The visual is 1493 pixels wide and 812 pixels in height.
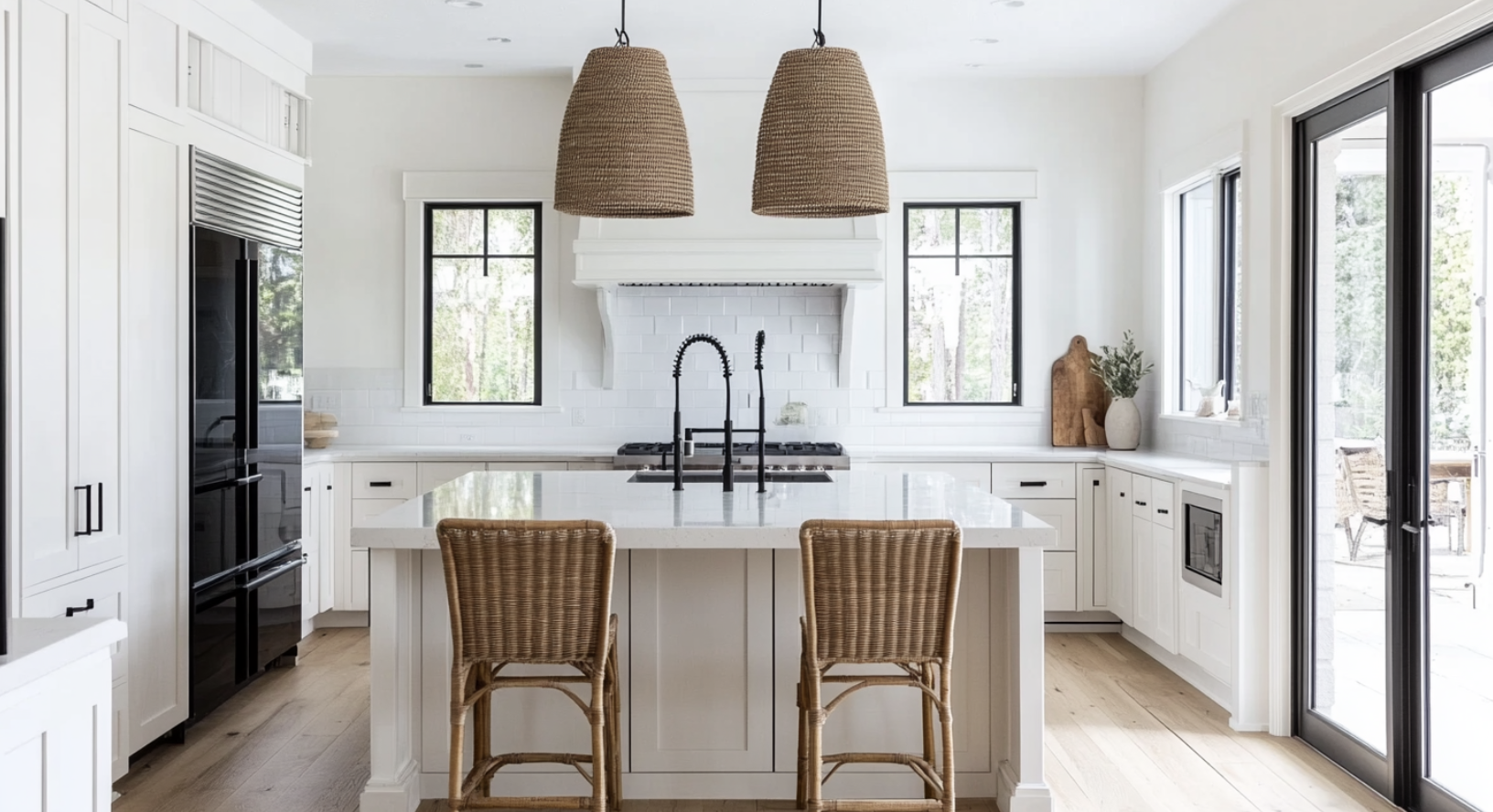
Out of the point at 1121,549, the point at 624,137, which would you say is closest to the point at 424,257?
the point at 624,137

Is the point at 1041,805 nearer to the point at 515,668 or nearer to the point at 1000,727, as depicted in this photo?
the point at 1000,727

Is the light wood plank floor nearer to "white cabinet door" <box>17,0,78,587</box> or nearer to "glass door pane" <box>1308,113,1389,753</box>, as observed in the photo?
"glass door pane" <box>1308,113,1389,753</box>

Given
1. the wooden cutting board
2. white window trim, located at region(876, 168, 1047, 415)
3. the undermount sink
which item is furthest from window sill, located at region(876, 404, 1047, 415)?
the undermount sink

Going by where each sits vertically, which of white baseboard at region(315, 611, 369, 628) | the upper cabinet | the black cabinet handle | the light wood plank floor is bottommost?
the light wood plank floor

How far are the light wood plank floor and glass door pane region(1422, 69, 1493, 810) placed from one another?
1.23ft

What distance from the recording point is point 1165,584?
4.58 m

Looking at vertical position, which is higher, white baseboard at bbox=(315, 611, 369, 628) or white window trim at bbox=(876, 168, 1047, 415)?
white window trim at bbox=(876, 168, 1047, 415)

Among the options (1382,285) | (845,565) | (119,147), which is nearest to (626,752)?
(845,565)

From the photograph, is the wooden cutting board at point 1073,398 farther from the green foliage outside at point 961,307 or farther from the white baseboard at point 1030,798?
the white baseboard at point 1030,798

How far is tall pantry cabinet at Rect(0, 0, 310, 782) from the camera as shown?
2967mm

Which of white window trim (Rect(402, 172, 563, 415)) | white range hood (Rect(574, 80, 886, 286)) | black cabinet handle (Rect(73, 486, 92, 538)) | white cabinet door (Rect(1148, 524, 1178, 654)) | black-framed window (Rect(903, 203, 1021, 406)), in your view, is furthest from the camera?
black-framed window (Rect(903, 203, 1021, 406))

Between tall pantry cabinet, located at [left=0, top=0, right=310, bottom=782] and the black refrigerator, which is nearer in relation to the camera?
tall pantry cabinet, located at [left=0, top=0, right=310, bottom=782]

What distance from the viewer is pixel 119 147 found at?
339 centimetres

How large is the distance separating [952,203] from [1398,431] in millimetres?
2992
